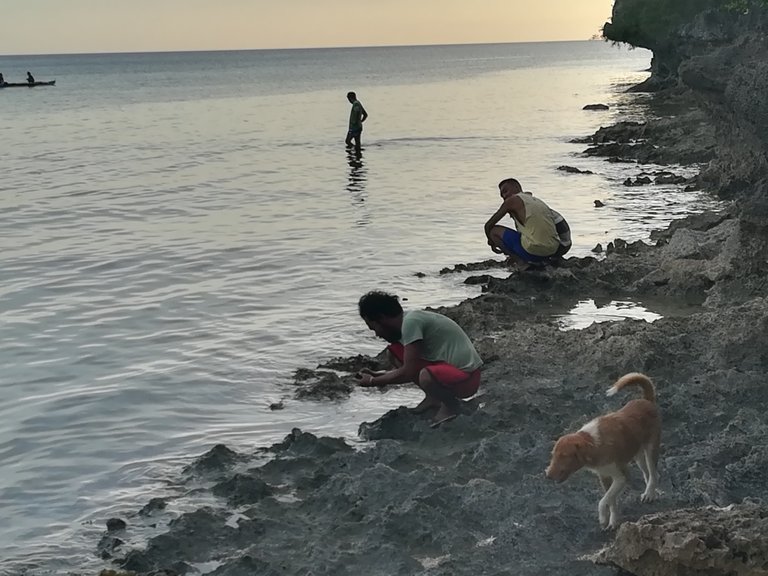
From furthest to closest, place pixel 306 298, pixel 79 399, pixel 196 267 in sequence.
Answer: pixel 196 267
pixel 306 298
pixel 79 399

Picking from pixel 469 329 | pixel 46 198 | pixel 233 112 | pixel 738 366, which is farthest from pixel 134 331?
pixel 233 112

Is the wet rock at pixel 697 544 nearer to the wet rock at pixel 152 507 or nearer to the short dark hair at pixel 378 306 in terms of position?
the short dark hair at pixel 378 306

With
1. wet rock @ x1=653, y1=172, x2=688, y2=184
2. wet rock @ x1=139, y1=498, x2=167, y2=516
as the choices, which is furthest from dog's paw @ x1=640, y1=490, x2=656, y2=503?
wet rock @ x1=653, y1=172, x2=688, y2=184

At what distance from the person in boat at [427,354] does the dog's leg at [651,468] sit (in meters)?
1.78

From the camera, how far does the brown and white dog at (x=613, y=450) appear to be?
15.0 ft

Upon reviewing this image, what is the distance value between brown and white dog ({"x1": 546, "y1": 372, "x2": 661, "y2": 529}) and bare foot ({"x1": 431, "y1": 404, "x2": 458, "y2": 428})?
63.1 inches

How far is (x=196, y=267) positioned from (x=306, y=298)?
2637 mm

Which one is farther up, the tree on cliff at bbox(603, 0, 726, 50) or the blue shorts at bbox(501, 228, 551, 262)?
the tree on cliff at bbox(603, 0, 726, 50)

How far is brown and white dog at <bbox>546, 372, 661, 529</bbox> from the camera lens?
4562mm

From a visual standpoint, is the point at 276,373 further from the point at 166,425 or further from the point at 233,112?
the point at 233,112

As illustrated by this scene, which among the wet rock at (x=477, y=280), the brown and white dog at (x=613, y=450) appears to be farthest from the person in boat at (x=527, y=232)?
the brown and white dog at (x=613, y=450)

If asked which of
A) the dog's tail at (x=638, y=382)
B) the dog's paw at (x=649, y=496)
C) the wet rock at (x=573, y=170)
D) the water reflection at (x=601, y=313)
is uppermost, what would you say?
the dog's tail at (x=638, y=382)

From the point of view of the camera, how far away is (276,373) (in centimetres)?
830

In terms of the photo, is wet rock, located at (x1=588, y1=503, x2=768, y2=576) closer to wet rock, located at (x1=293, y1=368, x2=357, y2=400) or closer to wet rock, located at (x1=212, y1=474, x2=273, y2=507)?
wet rock, located at (x1=212, y1=474, x2=273, y2=507)
